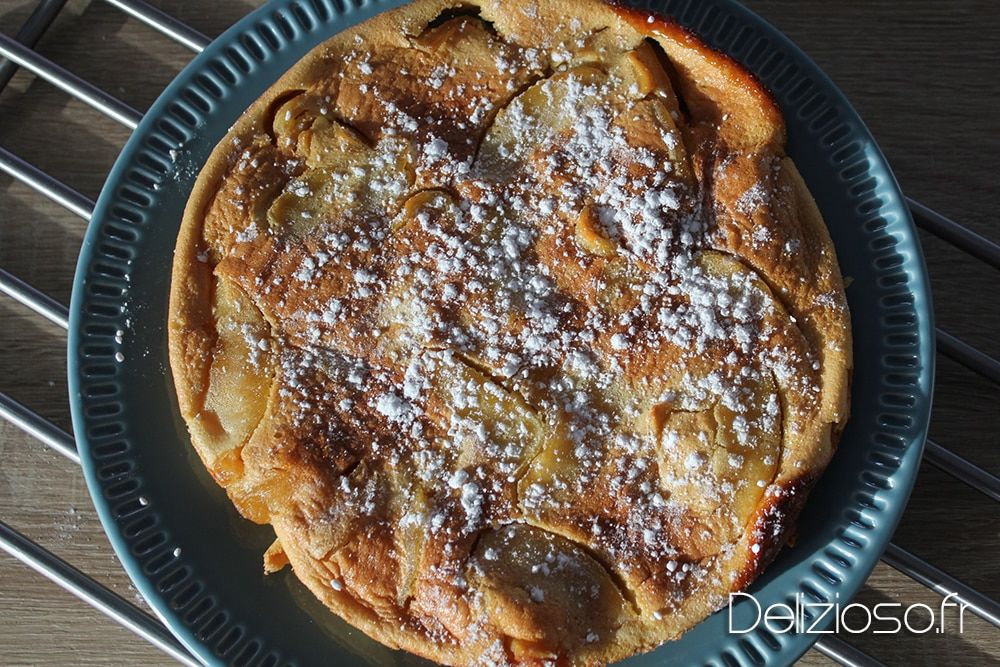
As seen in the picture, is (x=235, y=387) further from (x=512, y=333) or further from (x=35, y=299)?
(x=35, y=299)

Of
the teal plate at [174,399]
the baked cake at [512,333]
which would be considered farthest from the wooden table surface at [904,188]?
the baked cake at [512,333]

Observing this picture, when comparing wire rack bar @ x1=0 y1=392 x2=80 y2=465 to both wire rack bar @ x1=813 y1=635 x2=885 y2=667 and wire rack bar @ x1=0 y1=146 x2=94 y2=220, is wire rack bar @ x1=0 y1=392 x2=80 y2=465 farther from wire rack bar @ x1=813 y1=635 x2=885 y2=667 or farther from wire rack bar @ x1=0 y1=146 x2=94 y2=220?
wire rack bar @ x1=813 y1=635 x2=885 y2=667

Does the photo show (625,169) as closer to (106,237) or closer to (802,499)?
(802,499)

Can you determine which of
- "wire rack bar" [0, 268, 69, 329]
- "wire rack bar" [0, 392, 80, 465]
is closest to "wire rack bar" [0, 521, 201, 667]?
"wire rack bar" [0, 392, 80, 465]

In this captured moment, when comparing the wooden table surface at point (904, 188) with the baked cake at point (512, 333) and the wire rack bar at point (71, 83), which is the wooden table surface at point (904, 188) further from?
the baked cake at point (512, 333)

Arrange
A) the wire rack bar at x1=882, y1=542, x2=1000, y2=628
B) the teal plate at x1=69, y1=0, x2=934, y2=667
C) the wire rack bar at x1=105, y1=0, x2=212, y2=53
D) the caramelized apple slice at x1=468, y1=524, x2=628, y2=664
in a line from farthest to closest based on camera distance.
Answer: the wire rack bar at x1=105, y1=0, x2=212, y2=53 < the wire rack bar at x1=882, y1=542, x2=1000, y2=628 < the teal plate at x1=69, y1=0, x2=934, y2=667 < the caramelized apple slice at x1=468, y1=524, x2=628, y2=664

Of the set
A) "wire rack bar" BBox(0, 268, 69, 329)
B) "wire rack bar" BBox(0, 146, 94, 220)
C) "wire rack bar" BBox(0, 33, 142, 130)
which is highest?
"wire rack bar" BBox(0, 33, 142, 130)

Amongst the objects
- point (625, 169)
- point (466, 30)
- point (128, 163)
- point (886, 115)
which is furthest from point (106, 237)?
point (886, 115)
